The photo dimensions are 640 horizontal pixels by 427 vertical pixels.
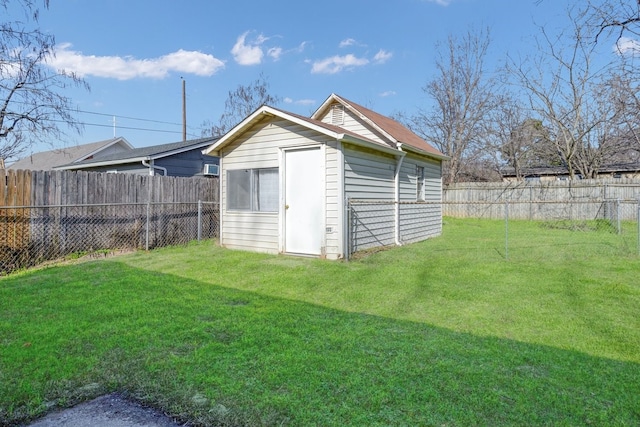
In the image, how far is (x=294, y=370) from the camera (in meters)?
2.77

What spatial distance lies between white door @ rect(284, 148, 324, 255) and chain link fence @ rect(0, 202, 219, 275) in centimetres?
304

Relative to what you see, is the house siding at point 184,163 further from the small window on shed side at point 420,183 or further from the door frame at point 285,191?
the small window on shed side at point 420,183

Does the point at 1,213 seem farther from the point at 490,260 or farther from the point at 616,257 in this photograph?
the point at 616,257

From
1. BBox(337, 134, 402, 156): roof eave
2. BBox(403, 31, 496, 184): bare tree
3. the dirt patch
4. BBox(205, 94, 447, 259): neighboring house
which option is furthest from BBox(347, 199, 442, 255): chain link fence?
BBox(403, 31, 496, 184): bare tree

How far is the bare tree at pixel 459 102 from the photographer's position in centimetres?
2117

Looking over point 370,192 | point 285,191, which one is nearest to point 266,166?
point 285,191

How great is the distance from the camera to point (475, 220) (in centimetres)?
1720

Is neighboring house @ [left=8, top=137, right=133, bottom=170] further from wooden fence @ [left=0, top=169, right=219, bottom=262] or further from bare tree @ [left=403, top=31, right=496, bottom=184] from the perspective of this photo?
bare tree @ [left=403, top=31, right=496, bottom=184]

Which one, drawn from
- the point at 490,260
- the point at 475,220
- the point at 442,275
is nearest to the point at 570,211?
the point at 475,220

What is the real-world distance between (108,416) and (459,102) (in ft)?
74.8

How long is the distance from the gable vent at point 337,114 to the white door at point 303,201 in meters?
3.02

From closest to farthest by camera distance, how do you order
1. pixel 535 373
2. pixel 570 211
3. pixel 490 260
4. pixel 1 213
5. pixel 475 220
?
1. pixel 535 373
2. pixel 1 213
3. pixel 490 260
4. pixel 570 211
5. pixel 475 220

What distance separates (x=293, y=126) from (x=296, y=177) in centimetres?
108

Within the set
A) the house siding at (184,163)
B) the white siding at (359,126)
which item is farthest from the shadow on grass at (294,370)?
the house siding at (184,163)
